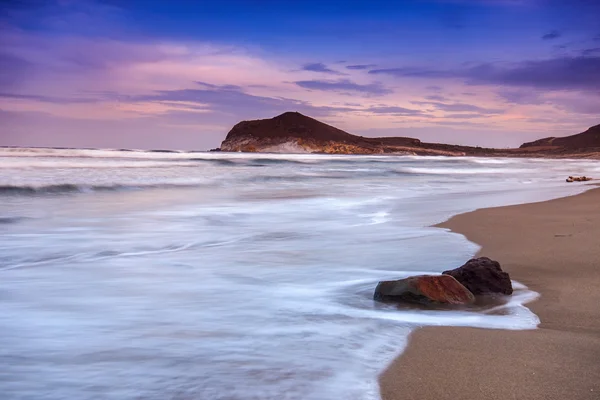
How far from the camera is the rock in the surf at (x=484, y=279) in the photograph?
387cm

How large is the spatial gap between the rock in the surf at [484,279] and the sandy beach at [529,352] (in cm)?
26

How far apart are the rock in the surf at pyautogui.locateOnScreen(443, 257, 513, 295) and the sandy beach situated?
259 millimetres

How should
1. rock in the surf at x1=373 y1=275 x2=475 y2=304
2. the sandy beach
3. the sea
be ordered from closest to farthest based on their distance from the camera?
the sandy beach
the sea
rock in the surf at x1=373 y1=275 x2=475 y2=304

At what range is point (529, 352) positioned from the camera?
9.01 feet

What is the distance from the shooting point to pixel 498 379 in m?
2.42

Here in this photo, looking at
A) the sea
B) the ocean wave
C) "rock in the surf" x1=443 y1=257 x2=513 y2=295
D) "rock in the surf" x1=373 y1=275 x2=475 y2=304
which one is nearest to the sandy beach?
the sea

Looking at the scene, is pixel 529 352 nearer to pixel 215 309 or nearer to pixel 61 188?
pixel 215 309

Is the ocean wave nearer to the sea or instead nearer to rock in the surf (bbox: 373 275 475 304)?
the sea

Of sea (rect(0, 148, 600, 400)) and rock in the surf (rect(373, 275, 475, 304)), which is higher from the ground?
rock in the surf (rect(373, 275, 475, 304))

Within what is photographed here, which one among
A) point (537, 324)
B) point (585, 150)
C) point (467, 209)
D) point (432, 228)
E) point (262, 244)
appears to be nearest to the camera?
point (537, 324)

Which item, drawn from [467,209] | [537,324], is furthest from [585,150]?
[537,324]

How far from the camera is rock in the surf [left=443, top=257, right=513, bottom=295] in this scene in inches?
152

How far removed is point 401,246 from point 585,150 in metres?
117

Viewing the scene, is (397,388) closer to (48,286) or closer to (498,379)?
(498,379)
